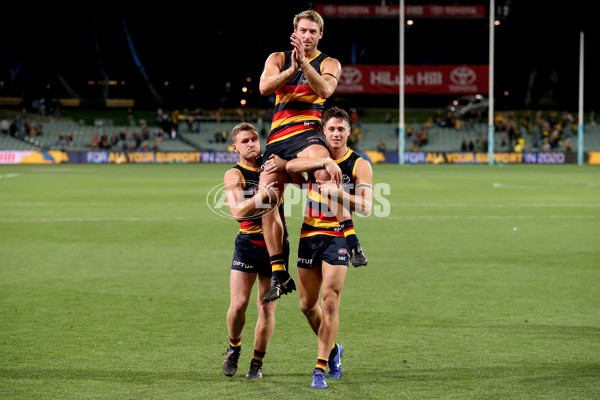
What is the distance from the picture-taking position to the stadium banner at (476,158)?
55844 mm

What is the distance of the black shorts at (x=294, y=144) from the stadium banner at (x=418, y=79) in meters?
54.7

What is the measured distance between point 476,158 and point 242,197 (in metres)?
51.3

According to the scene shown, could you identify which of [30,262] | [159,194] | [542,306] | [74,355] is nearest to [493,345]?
[542,306]

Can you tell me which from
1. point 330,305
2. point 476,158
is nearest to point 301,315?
point 330,305

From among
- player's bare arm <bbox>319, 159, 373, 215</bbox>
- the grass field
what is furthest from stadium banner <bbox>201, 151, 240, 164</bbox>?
player's bare arm <bbox>319, 159, 373, 215</bbox>

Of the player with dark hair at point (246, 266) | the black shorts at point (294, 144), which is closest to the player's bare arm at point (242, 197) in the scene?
the player with dark hair at point (246, 266)

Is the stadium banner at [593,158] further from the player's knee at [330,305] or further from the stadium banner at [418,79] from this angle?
the player's knee at [330,305]

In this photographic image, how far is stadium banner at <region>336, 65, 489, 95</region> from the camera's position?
61312mm

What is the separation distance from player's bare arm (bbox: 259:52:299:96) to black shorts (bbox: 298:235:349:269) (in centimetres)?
125

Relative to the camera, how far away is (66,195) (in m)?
27.8

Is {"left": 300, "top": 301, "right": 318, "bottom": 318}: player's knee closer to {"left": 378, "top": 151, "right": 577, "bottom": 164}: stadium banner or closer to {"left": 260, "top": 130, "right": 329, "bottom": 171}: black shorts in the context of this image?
{"left": 260, "top": 130, "right": 329, "bottom": 171}: black shorts

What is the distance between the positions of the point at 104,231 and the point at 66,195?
1079cm

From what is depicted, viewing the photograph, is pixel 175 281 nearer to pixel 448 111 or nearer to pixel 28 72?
pixel 448 111

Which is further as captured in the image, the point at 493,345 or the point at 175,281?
the point at 175,281
